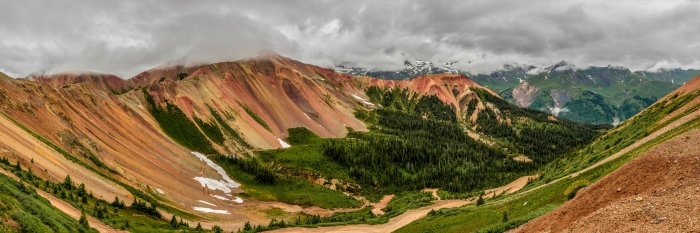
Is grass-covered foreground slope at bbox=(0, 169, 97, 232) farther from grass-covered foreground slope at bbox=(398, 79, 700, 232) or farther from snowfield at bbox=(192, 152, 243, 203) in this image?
snowfield at bbox=(192, 152, 243, 203)

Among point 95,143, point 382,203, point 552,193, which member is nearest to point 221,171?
point 95,143

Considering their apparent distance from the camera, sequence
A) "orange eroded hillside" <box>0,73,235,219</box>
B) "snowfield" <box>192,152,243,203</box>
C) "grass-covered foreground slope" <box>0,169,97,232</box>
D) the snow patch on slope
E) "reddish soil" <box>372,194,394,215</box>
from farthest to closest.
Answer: the snow patch on slope → "snowfield" <box>192,152,243,203</box> → "reddish soil" <box>372,194,394,215</box> → "orange eroded hillside" <box>0,73,235,219</box> → "grass-covered foreground slope" <box>0,169,97,232</box>

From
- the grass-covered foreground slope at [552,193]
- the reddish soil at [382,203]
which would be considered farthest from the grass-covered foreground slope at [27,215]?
the reddish soil at [382,203]

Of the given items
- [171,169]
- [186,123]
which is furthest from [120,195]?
[186,123]

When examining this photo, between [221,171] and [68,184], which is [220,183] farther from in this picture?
[68,184]

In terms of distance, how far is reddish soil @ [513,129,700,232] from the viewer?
1898cm

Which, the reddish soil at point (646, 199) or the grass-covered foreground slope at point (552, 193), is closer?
the reddish soil at point (646, 199)

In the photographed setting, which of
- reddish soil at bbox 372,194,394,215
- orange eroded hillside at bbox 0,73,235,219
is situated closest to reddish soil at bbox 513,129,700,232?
orange eroded hillside at bbox 0,73,235,219

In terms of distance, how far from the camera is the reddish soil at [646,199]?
62.3ft

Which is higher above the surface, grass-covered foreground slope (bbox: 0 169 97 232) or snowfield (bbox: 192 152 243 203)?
grass-covered foreground slope (bbox: 0 169 97 232)

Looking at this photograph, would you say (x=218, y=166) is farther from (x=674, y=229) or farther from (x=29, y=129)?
(x=674, y=229)

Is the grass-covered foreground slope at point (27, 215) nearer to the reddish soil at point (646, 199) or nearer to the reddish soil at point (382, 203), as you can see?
the reddish soil at point (646, 199)

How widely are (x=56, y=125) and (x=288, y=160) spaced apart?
78124 millimetres

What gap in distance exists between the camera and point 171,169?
108125 mm
